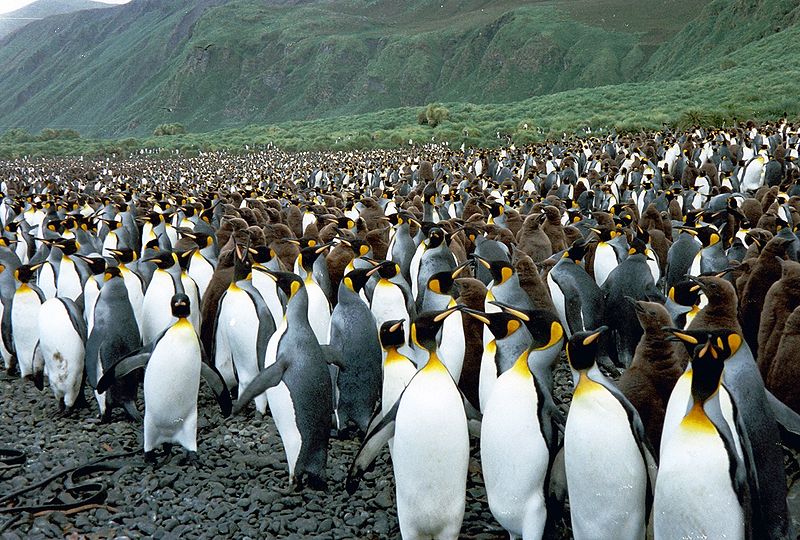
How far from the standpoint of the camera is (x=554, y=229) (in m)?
7.49

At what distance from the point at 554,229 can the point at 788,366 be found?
4.13 metres

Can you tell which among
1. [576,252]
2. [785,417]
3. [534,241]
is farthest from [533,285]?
[534,241]

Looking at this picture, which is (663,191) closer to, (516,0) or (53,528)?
(53,528)

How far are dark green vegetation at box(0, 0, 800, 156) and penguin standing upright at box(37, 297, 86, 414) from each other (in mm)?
22725

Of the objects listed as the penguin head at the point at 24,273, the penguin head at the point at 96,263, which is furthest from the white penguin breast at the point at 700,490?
the penguin head at the point at 24,273

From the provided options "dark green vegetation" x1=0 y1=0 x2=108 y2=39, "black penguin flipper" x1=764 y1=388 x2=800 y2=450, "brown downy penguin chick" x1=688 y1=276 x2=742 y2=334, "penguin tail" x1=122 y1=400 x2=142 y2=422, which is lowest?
"penguin tail" x1=122 y1=400 x2=142 y2=422

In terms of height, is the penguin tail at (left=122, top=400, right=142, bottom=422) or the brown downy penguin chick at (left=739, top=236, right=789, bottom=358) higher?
the brown downy penguin chick at (left=739, top=236, right=789, bottom=358)

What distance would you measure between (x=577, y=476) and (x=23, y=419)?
4.29m

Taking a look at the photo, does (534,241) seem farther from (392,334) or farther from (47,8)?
(47,8)

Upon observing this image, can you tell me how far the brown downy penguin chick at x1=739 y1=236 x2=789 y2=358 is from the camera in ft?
15.3

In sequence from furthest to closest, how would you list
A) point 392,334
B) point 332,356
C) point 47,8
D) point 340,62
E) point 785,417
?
point 47,8
point 340,62
point 332,356
point 392,334
point 785,417

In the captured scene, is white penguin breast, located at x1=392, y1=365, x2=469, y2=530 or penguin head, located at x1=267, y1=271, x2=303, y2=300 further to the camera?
penguin head, located at x1=267, y1=271, x2=303, y2=300

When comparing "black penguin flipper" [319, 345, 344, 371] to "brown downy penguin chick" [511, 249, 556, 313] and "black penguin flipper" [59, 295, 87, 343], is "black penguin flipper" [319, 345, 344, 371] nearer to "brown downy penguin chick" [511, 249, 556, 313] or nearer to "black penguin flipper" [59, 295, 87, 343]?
"brown downy penguin chick" [511, 249, 556, 313]

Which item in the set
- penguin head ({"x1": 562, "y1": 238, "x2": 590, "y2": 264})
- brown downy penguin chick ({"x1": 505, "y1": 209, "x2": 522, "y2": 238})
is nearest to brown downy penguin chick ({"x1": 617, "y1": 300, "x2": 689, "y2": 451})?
penguin head ({"x1": 562, "y1": 238, "x2": 590, "y2": 264})
